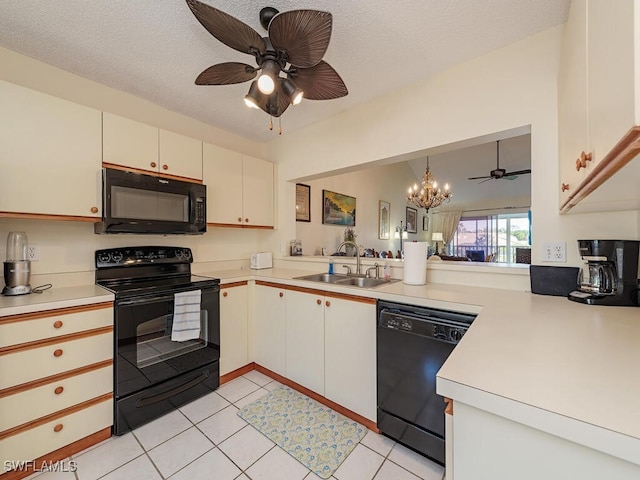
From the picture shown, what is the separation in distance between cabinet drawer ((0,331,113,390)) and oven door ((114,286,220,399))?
8 cm

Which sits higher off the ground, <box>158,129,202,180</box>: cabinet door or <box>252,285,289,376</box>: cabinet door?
<box>158,129,202,180</box>: cabinet door

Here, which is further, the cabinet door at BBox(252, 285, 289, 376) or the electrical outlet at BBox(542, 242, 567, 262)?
the cabinet door at BBox(252, 285, 289, 376)

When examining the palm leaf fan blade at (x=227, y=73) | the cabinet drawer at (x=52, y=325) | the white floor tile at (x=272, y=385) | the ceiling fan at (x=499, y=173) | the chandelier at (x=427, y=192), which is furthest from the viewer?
the chandelier at (x=427, y=192)

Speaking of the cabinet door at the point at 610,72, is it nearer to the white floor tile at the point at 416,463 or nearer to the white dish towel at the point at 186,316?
the white floor tile at the point at 416,463

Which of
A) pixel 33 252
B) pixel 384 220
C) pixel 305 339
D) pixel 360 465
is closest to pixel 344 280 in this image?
pixel 305 339

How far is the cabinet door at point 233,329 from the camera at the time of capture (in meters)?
2.23

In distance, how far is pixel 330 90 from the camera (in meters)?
1.57

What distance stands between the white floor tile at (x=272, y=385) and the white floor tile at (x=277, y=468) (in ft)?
2.20

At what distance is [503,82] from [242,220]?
2293 mm

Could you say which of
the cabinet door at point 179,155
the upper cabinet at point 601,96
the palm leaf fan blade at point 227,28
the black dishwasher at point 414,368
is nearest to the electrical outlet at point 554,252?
the upper cabinet at point 601,96

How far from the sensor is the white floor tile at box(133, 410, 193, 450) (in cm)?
161

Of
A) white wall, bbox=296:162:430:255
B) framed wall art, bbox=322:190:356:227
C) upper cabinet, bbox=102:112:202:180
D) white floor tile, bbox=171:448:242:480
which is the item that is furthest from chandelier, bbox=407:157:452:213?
white floor tile, bbox=171:448:242:480

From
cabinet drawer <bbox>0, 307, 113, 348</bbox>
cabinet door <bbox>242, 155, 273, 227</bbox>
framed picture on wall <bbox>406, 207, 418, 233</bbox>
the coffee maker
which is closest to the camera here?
the coffee maker

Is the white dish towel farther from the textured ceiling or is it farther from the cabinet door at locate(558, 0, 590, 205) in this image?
the cabinet door at locate(558, 0, 590, 205)
